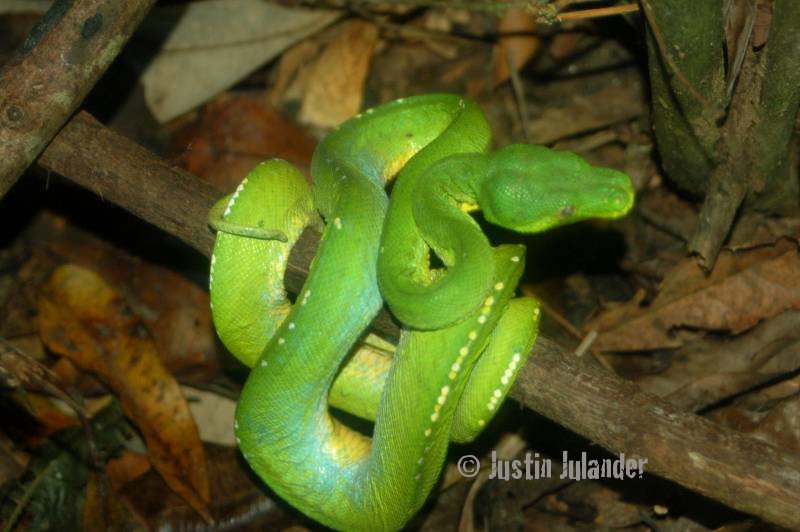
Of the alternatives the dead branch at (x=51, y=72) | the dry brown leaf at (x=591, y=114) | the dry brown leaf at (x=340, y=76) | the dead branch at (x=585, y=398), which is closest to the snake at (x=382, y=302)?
the dead branch at (x=585, y=398)

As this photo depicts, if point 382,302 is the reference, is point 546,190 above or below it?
above

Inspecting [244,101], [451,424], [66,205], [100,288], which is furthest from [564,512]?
[66,205]

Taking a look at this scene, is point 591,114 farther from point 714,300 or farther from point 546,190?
point 546,190

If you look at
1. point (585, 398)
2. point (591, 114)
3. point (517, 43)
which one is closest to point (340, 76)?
point (517, 43)

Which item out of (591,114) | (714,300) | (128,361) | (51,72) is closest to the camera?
(51,72)

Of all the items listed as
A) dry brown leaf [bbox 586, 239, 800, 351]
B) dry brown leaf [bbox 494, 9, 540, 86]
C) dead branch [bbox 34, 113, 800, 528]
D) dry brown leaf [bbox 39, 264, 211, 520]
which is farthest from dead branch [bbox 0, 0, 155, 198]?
dry brown leaf [bbox 586, 239, 800, 351]
